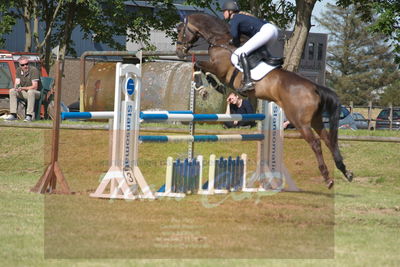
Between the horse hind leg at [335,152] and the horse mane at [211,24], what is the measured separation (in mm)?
2026

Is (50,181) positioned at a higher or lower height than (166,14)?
lower

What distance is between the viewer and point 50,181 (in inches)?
369

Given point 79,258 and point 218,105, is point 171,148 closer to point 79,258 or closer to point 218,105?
point 218,105

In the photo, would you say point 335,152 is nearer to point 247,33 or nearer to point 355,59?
point 247,33

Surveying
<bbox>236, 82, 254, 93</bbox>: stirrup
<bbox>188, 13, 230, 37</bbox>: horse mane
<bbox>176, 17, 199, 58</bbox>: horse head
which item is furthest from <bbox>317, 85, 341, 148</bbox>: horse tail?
<bbox>176, 17, 199, 58</bbox>: horse head

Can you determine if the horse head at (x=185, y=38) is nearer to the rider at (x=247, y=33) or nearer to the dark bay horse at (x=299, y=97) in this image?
the dark bay horse at (x=299, y=97)

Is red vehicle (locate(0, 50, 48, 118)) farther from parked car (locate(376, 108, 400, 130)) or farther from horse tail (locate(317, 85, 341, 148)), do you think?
parked car (locate(376, 108, 400, 130))

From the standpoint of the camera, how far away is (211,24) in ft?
35.9

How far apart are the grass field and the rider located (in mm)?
1686

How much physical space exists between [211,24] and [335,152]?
9.04 ft

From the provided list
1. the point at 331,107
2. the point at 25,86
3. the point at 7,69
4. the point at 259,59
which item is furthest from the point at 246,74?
the point at 7,69

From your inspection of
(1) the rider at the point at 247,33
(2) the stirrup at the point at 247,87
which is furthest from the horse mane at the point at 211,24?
(2) the stirrup at the point at 247,87

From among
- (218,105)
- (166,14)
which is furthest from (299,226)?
(166,14)

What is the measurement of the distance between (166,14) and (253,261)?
22.4m
